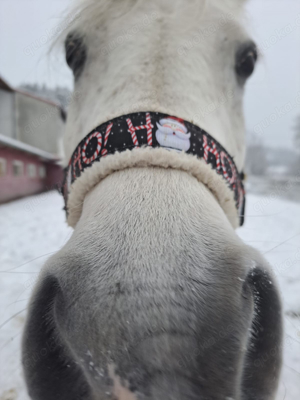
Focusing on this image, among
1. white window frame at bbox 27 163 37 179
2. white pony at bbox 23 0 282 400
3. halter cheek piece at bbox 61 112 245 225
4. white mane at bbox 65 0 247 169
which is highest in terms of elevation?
white mane at bbox 65 0 247 169

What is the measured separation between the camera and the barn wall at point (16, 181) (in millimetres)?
9148

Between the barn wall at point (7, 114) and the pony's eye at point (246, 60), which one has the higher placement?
the pony's eye at point (246, 60)

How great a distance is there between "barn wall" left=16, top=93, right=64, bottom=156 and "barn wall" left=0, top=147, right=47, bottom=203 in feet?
15.0

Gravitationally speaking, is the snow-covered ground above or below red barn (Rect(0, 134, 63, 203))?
above

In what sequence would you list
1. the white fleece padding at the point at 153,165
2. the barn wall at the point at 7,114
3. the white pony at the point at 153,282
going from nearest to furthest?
the white pony at the point at 153,282 < the white fleece padding at the point at 153,165 < the barn wall at the point at 7,114

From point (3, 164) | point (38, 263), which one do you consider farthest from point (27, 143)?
point (38, 263)

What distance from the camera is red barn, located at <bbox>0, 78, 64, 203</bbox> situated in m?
9.51

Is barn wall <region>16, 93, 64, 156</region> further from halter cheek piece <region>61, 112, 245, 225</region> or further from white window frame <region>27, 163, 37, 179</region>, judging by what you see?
halter cheek piece <region>61, 112, 245, 225</region>

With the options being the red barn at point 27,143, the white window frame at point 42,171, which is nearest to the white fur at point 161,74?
the red barn at point 27,143

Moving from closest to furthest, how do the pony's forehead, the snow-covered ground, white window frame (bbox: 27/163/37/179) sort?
the pony's forehead, the snow-covered ground, white window frame (bbox: 27/163/37/179)

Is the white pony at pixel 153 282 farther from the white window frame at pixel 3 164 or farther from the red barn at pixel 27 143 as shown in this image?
the white window frame at pixel 3 164

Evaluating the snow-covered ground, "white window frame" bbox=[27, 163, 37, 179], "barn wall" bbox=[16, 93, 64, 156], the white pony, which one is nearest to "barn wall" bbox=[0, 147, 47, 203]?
"white window frame" bbox=[27, 163, 37, 179]

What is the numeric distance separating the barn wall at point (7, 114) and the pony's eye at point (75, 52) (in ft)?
49.2

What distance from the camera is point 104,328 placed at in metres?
0.66
